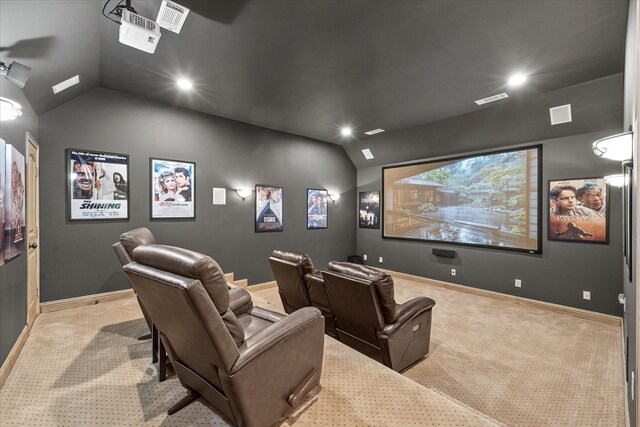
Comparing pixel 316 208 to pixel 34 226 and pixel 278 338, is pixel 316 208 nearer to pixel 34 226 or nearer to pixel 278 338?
pixel 34 226

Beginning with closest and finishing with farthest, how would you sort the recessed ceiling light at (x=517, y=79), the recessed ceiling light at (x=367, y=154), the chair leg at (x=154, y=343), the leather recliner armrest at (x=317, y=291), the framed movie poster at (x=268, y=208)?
the chair leg at (x=154, y=343), the leather recliner armrest at (x=317, y=291), the recessed ceiling light at (x=517, y=79), the framed movie poster at (x=268, y=208), the recessed ceiling light at (x=367, y=154)

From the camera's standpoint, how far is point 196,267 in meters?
1.27

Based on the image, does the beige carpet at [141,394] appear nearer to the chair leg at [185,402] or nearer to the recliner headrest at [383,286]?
the chair leg at [185,402]

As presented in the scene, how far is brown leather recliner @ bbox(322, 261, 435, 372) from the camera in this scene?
2.38m

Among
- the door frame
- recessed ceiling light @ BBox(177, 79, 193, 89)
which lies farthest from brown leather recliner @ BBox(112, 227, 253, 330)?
recessed ceiling light @ BBox(177, 79, 193, 89)

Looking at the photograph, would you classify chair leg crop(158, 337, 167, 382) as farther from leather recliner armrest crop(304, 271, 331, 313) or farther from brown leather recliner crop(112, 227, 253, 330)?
leather recliner armrest crop(304, 271, 331, 313)

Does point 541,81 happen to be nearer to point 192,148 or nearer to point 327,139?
point 327,139

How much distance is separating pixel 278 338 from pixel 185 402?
2.85 feet

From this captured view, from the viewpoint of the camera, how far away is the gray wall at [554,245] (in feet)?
12.5

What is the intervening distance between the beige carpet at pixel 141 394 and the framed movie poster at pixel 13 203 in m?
0.95

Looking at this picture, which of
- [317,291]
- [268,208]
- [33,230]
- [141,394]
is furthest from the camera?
[268,208]

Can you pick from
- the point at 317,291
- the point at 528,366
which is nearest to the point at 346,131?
the point at 317,291

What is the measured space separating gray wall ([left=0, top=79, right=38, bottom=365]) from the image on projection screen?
19.5 feet

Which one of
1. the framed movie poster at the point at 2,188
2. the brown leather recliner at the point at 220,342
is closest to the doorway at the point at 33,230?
the framed movie poster at the point at 2,188
